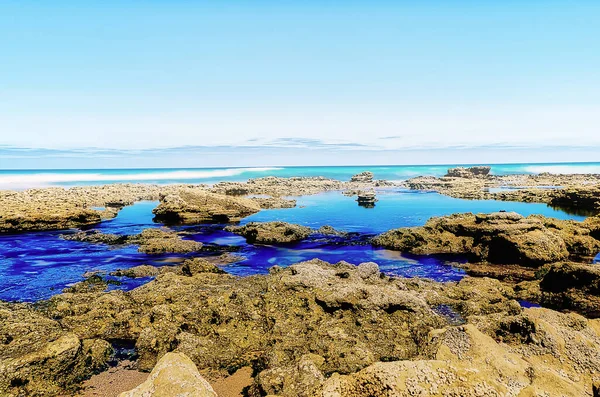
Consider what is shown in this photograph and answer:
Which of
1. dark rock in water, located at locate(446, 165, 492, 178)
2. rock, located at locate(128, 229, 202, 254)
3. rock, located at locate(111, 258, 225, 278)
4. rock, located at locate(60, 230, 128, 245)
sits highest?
dark rock in water, located at locate(446, 165, 492, 178)

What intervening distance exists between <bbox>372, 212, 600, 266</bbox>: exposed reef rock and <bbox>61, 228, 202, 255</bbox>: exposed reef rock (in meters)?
14.0

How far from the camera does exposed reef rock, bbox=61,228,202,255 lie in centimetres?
2466

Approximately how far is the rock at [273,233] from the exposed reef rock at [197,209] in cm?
891

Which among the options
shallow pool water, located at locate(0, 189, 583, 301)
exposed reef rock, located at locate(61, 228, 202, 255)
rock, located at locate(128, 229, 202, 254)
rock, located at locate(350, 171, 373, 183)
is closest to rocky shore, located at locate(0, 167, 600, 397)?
shallow pool water, located at locate(0, 189, 583, 301)

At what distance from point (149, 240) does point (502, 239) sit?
23.9 m

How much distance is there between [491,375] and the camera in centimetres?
610

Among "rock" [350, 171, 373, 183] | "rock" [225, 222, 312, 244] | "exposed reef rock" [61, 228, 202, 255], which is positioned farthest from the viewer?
"rock" [350, 171, 373, 183]

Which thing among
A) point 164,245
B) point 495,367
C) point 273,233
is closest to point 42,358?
point 495,367

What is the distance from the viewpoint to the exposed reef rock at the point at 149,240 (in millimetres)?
24663

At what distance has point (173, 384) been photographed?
19.9 feet

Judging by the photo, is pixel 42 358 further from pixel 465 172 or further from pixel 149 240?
pixel 465 172

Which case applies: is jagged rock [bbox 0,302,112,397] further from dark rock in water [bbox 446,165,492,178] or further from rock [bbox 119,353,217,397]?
dark rock in water [bbox 446,165,492,178]

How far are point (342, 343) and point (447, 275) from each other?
1169 centimetres

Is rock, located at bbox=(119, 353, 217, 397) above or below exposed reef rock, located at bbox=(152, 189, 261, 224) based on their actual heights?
above
